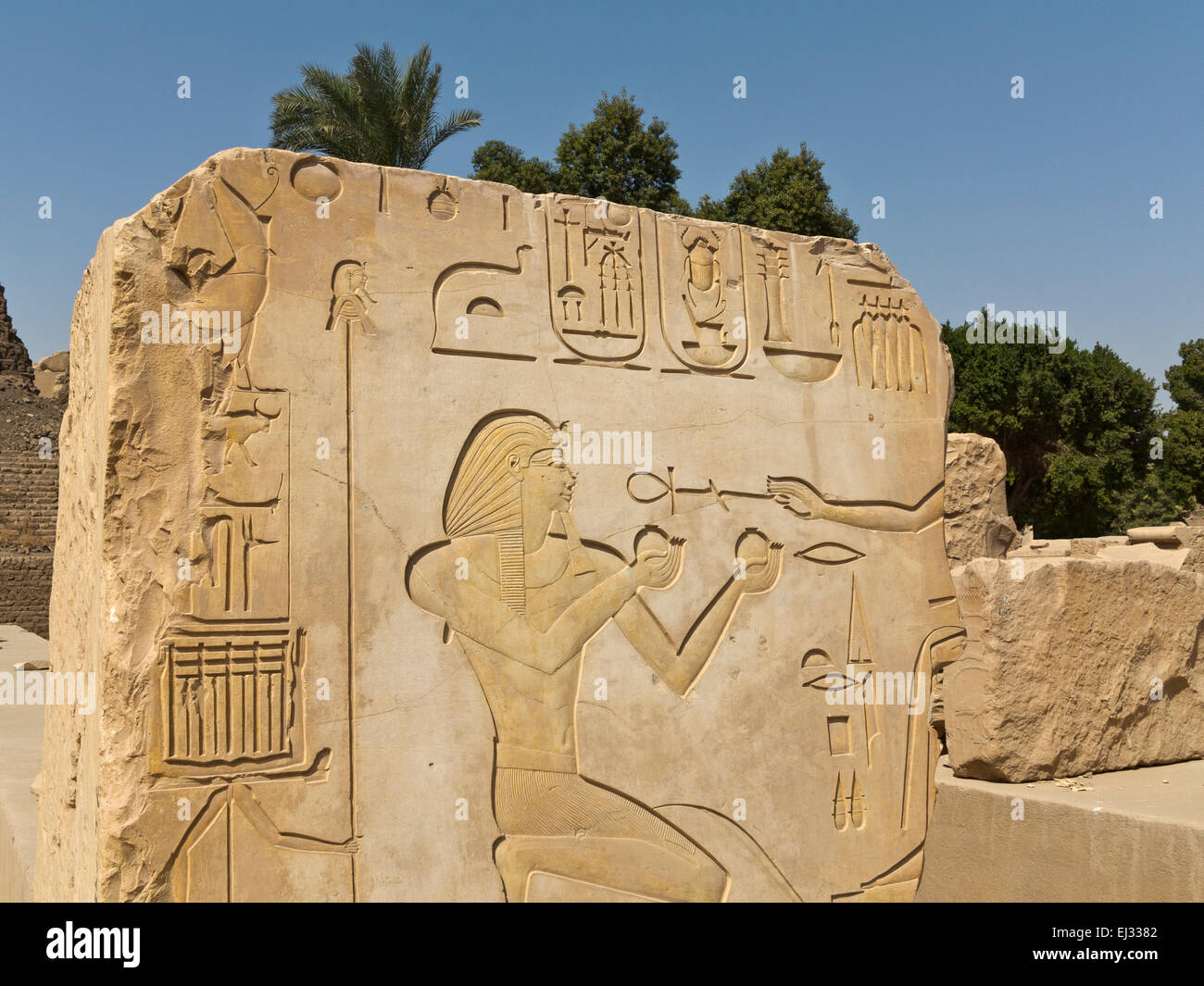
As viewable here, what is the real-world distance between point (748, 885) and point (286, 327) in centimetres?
255

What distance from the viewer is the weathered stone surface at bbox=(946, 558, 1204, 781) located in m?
4.24

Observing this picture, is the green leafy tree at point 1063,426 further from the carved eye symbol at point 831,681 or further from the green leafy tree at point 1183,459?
the carved eye symbol at point 831,681

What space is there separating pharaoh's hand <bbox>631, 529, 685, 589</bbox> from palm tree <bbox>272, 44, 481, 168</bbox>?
1051 centimetres

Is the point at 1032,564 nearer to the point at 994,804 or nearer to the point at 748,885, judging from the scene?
the point at 994,804

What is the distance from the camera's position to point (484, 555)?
3551mm

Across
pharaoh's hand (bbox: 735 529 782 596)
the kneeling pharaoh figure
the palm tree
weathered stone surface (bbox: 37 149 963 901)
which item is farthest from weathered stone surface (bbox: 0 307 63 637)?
pharaoh's hand (bbox: 735 529 782 596)

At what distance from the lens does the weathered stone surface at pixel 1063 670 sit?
424cm

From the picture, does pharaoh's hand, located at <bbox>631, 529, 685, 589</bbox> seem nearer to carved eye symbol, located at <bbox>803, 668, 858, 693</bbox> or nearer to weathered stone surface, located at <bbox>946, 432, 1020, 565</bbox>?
carved eye symbol, located at <bbox>803, 668, 858, 693</bbox>

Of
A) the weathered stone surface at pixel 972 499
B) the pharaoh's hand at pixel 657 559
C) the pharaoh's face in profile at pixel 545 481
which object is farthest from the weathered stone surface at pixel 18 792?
the weathered stone surface at pixel 972 499

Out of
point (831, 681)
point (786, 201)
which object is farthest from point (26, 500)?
point (831, 681)

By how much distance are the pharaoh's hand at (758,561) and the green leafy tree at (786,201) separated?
46.9 feet

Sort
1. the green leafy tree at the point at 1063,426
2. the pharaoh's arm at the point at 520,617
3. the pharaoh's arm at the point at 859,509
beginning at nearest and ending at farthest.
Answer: the pharaoh's arm at the point at 520,617 → the pharaoh's arm at the point at 859,509 → the green leafy tree at the point at 1063,426

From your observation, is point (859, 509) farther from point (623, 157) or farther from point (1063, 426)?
point (1063, 426)

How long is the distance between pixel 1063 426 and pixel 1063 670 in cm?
1886
